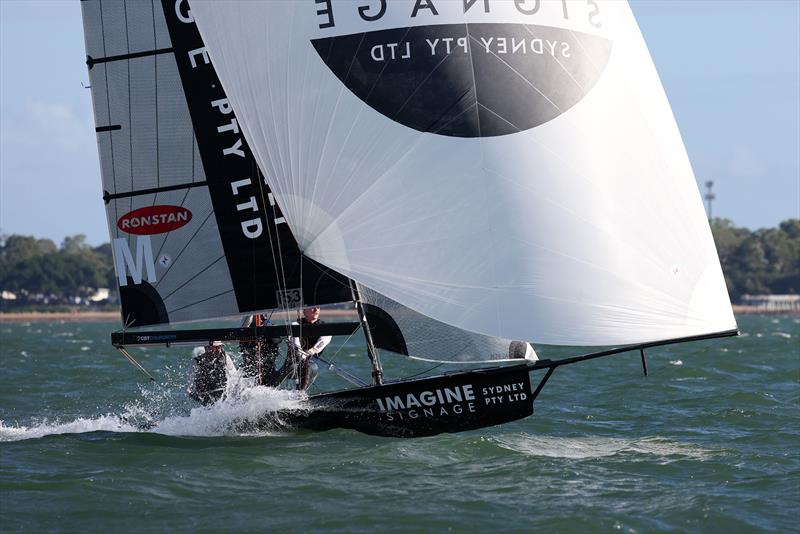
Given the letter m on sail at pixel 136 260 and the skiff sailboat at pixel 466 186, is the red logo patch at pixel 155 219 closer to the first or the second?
the letter m on sail at pixel 136 260

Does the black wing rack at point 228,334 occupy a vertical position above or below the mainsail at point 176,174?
below

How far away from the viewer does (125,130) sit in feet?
36.9

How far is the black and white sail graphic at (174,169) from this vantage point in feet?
36.4

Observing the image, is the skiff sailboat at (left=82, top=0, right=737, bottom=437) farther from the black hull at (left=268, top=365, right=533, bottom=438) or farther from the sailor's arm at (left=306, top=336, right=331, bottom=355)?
the sailor's arm at (left=306, top=336, right=331, bottom=355)

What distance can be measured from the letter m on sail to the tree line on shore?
308ft

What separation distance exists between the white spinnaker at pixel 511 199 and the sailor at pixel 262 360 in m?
1.20

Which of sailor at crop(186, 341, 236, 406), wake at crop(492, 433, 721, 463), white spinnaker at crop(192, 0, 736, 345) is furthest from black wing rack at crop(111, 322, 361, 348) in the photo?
wake at crop(492, 433, 721, 463)

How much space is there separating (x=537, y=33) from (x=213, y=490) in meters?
4.46

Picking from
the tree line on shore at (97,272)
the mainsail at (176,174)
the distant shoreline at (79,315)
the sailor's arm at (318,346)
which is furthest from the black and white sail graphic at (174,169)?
the tree line on shore at (97,272)

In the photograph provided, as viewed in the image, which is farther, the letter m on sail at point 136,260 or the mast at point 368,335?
the letter m on sail at point 136,260

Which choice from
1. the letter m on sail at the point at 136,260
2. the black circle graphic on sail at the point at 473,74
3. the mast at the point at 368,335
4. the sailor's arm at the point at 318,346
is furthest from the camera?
the letter m on sail at the point at 136,260

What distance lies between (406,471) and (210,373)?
2.52 m

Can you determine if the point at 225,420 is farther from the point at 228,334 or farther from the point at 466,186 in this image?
the point at 466,186

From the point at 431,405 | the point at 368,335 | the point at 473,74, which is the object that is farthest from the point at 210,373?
the point at 473,74
